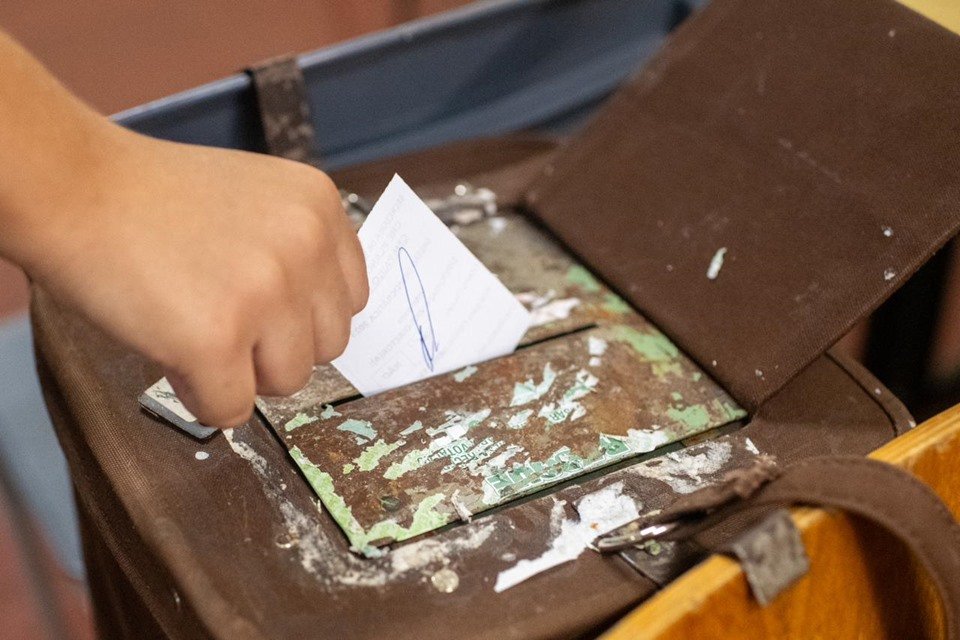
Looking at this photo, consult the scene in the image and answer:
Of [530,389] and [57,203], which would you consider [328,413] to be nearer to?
[530,389]

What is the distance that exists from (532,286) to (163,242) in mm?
371

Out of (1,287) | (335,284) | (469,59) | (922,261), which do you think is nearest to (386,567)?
(335,284)

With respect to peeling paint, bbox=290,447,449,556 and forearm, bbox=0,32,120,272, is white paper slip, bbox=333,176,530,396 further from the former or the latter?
forearm, bbox=0,32,120,272

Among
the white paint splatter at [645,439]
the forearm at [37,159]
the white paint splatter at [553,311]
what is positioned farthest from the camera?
the white paint splatter at [553,311]

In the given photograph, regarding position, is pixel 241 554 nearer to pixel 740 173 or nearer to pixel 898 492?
pixel 898 492

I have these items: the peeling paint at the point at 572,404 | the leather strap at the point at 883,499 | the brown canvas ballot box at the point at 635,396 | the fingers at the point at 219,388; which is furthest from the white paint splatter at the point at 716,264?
the fingers at the point at 219,388

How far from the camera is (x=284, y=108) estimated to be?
0.89m

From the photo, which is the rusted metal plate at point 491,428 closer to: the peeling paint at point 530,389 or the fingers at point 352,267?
the peeling paint at point 530,389

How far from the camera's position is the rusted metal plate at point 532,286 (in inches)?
25.2

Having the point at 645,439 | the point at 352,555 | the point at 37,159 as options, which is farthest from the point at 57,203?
the point at 645,439

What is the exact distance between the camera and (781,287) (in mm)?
658
